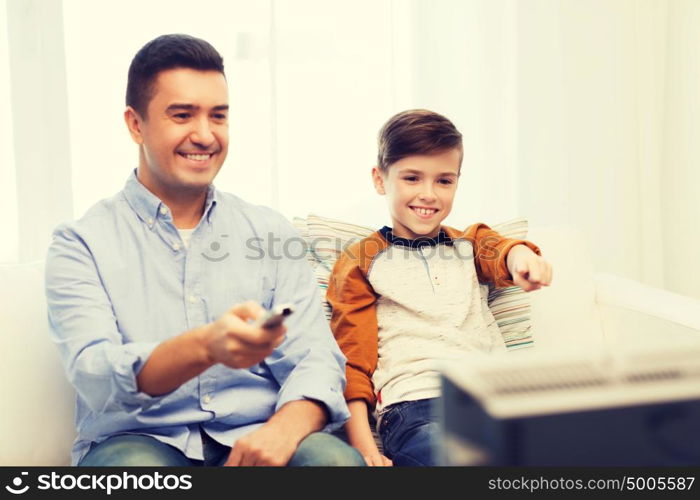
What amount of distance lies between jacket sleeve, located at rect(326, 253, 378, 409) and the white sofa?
337 mm

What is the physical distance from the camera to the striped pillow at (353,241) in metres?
1.63

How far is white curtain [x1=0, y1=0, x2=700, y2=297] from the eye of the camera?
7.56 feet

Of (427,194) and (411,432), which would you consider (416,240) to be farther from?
(411,432)

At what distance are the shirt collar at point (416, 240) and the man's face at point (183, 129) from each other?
48 centimetres

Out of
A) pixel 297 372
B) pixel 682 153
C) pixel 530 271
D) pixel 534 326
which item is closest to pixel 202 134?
pixel 297 372

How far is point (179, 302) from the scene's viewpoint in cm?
124

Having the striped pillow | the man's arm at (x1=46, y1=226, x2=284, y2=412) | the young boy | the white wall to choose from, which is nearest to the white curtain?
the white wall

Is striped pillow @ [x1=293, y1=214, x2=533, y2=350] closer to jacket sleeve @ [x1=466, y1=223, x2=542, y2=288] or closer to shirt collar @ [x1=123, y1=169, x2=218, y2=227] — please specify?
jacket sleeve @ [x1=466, y1=223, x2=542, y2=288]

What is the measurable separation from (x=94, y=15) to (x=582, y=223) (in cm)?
184

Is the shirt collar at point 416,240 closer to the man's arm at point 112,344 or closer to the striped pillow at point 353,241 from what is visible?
the striped pillow at point 353,241

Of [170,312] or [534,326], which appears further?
[534,326]

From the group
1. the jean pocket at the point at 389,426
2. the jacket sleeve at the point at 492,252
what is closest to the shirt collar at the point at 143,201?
the jean pocket at the point at 389,426

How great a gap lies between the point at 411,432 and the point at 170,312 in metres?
0.48

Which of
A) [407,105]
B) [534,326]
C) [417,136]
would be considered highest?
[407,105]
